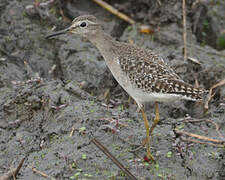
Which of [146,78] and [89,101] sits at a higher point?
[146,78]

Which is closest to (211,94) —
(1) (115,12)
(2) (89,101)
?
(2) (89,101)

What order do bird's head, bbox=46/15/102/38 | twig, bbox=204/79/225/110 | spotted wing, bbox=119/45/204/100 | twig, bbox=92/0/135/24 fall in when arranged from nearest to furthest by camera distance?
spotted wing, bbox=119/45/204/100, bird's head, bbox=46/15/102/38, twig, bbox=204/79/225/110, twig, bbox=92/0/135/24

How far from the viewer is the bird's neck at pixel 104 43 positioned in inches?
205

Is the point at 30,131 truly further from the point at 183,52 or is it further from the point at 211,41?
the point at 211,41

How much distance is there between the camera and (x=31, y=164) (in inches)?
188

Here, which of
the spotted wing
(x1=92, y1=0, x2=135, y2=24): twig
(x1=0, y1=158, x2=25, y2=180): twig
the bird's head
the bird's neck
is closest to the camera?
(x1=0, y1=158, x2=25, y2=180): twig

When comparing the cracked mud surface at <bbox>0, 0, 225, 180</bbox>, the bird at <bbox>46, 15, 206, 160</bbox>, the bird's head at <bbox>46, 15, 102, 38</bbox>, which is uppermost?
the bird's head at <bbox>46, 15, 102, 38</bbox>

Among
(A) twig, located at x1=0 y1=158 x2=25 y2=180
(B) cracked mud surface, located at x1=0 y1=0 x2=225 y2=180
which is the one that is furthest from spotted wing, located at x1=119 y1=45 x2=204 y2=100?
(A) twig, located at x1=0 y1=158 x2=25 y2=180

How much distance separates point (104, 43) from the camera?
530 cm

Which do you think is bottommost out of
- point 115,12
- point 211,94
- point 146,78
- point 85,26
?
point 211,94

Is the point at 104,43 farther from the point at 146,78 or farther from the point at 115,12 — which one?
the point at 115,12

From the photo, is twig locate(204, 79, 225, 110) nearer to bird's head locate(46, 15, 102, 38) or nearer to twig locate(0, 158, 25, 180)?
bird's head locate(46, 15, 102, 38)

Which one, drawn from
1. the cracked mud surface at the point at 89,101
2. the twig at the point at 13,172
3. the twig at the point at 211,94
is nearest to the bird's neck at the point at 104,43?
the cracked mud surface at the point at 89,101

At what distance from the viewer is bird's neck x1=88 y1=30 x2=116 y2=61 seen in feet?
17.1
